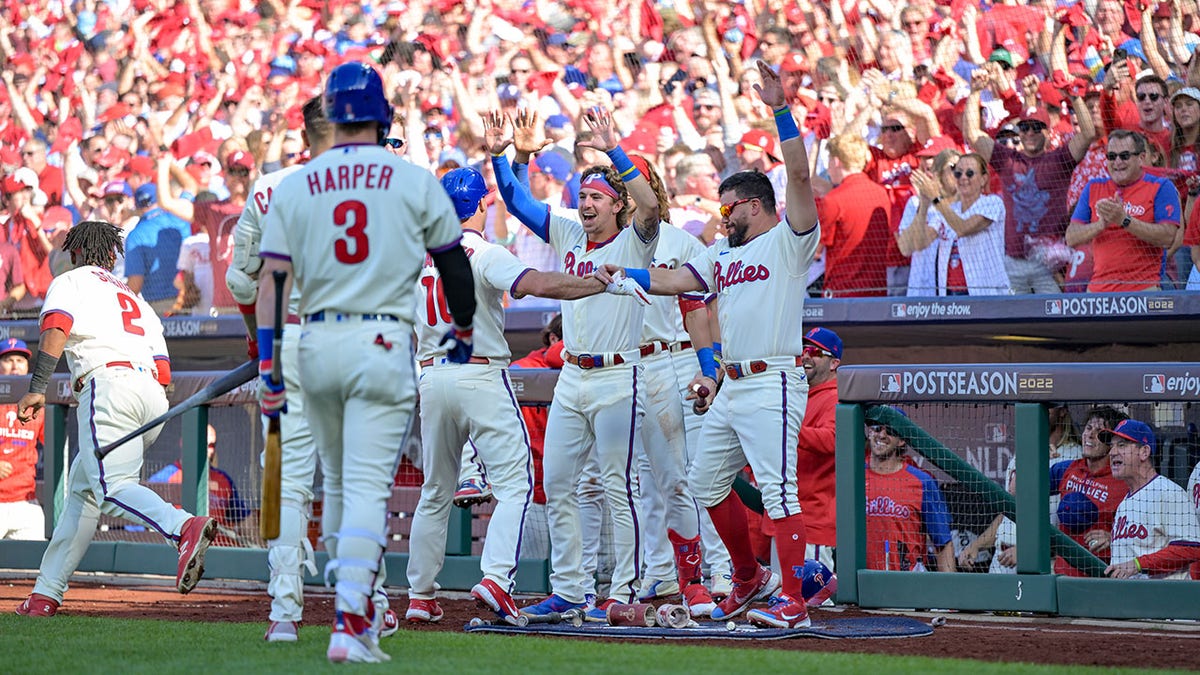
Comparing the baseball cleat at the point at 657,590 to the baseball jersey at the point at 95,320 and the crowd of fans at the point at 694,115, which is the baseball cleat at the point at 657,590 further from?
the crowd of fans at the point at 694,115

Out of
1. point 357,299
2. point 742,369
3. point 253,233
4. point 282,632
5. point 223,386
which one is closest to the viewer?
point 357,299

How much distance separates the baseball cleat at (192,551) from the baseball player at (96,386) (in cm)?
26

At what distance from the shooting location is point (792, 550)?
6.00m

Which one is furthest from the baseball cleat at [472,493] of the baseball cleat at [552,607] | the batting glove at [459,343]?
the batting glove at [459,343]

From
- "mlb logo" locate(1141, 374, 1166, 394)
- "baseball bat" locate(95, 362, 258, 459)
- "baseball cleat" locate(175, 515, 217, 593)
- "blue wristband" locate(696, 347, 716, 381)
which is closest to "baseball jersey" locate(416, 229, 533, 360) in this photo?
"baseball bat" locate(95, 362, 258, 459)

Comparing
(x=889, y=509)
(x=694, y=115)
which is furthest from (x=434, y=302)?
(x=694, y=115)

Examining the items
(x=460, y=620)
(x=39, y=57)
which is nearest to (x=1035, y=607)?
(x=460, y=620)

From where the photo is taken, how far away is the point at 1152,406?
22.2 feet

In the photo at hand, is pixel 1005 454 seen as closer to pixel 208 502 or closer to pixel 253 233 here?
pixel 253 233

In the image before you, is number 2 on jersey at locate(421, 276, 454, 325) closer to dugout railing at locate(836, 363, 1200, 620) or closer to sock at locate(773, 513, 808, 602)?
sock at locate(773, 513, 808, 602)

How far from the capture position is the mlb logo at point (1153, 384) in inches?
257

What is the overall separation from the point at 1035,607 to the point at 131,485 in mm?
4114

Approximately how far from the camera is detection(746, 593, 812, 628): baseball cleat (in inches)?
230

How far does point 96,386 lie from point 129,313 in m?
0.37
